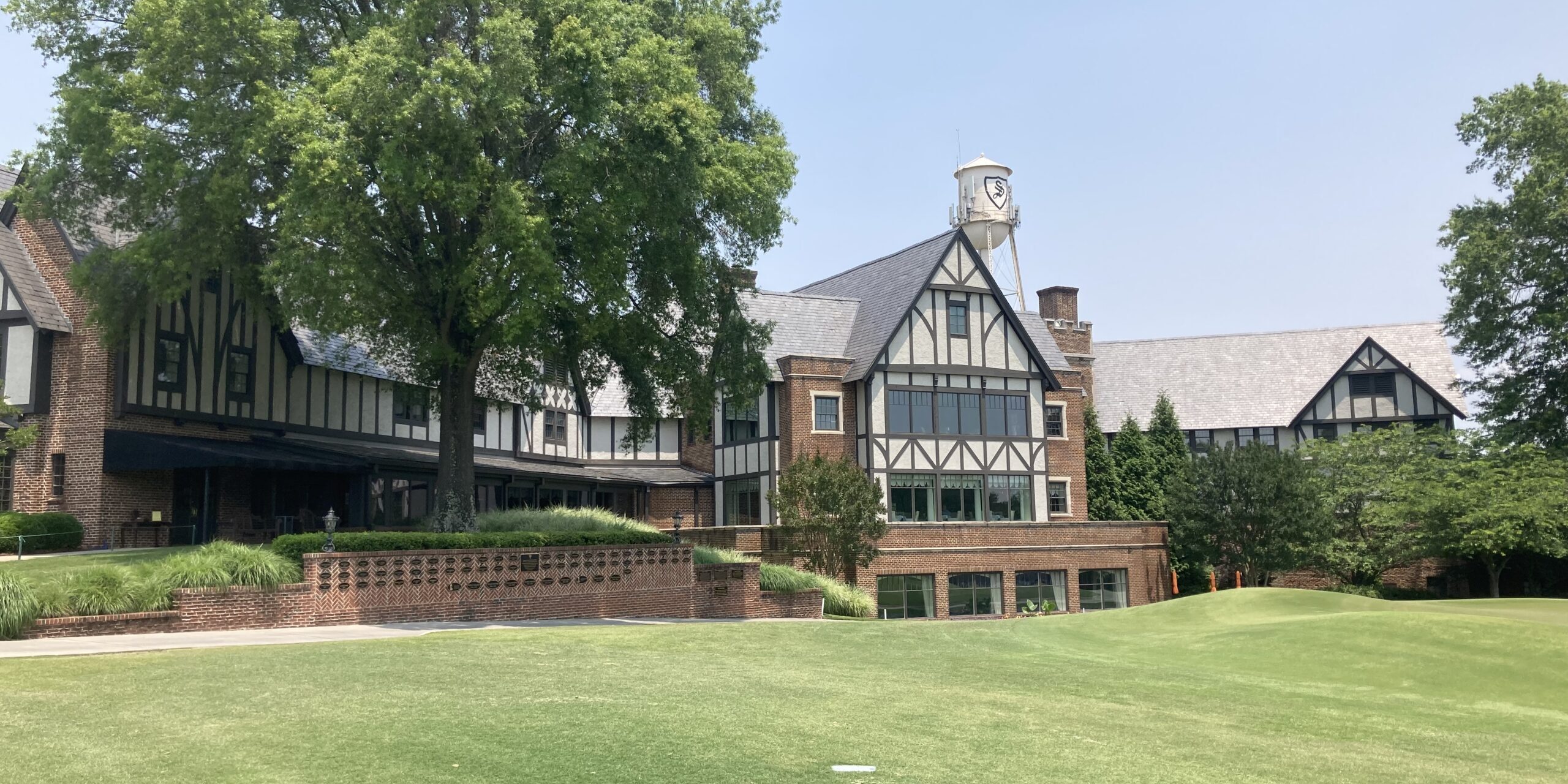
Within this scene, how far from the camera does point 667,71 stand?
2362 cm

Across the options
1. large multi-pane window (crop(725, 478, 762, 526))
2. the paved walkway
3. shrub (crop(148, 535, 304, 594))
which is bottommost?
the paved walkway

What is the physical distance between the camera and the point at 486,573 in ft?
78.6

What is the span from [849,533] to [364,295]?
47.5ft

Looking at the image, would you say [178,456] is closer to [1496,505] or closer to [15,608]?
[15,608]

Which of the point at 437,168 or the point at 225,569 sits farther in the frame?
the point at 437,168

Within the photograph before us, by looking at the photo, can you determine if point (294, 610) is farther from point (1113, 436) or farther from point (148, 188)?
point (1113, 436)

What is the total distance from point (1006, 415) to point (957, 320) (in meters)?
3.63

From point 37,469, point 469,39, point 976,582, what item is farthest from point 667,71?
point 976,582

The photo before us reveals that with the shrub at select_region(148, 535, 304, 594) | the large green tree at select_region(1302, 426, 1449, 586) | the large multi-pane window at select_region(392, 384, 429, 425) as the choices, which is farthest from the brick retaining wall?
the large green tree at select_region(1302, 426, 1449, 586)

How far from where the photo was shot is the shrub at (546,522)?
27453mm

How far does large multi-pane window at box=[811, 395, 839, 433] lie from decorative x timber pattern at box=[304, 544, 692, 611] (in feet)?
44.1

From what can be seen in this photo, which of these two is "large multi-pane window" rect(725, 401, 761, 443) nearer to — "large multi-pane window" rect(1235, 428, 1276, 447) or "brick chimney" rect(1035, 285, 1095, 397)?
"brick chimney" rect(1035, 285, 1095, 397)

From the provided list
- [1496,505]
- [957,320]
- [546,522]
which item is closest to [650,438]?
[546,522]

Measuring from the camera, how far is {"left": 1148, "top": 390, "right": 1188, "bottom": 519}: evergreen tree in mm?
46219
